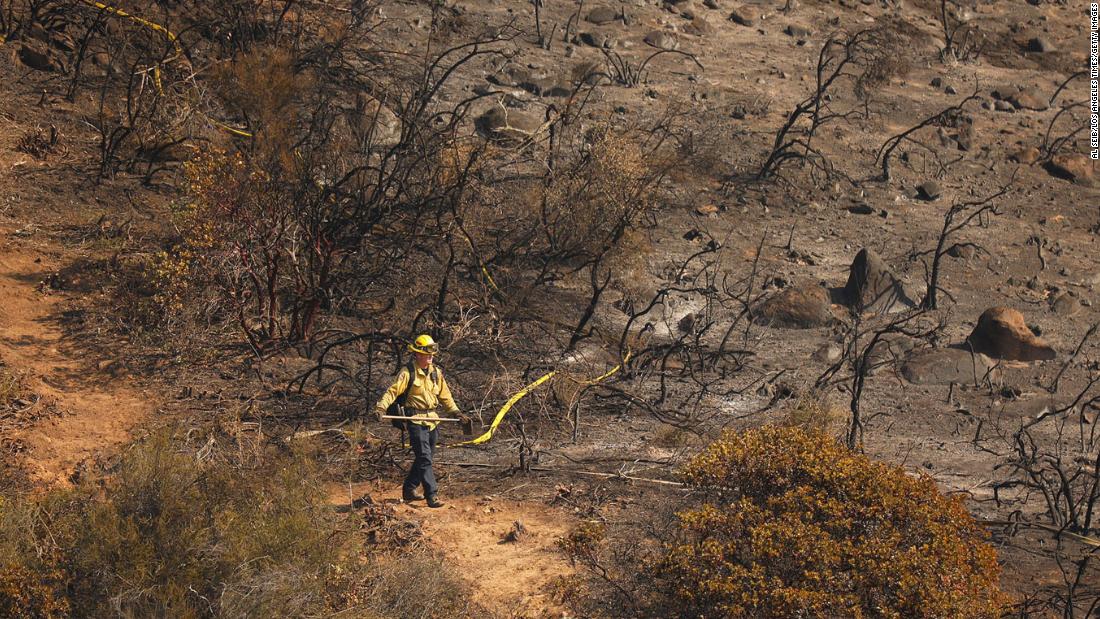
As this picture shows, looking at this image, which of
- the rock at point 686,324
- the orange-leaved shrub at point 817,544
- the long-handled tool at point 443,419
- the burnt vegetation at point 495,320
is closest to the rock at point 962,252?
the burnt vegetation at point 495,320

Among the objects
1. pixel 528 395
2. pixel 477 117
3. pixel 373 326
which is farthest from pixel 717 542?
pixel 477 117

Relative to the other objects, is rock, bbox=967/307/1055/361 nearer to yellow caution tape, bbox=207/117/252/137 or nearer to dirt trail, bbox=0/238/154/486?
yellow caution tape, bbox=207/117/252/137

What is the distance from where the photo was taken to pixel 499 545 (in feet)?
29.9

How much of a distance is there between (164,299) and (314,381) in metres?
1.71

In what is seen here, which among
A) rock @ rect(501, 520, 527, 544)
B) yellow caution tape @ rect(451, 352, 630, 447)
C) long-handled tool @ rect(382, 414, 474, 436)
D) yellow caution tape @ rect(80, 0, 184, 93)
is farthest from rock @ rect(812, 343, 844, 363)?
yellow caution tape @ rect(80, 0, 184, 93)

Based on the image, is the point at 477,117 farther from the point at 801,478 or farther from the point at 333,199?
the point at 801,478

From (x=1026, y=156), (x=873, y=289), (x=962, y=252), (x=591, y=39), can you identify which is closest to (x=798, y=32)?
(x=591, y=39)

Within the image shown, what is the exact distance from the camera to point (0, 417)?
1021cm

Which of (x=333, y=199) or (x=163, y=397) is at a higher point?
(x=333, y=199)

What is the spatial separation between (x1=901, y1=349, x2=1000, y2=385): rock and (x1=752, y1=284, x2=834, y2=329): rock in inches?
48.3

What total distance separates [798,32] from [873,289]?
28.8ft

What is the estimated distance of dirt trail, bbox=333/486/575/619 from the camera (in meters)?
8.50

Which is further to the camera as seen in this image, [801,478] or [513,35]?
[513,35]

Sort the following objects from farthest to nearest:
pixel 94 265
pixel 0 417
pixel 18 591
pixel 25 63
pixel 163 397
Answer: pixel 25 63
pixel 94 265
pixel 163 397
pixel 0 417
pixel 18 591
